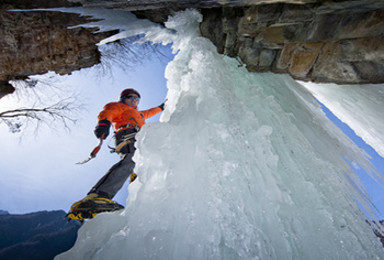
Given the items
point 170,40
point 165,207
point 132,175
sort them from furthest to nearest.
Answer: point 132,175, point 170,40, point 165,207

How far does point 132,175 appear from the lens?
2.88m

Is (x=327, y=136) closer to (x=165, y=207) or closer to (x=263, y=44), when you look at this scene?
(x=263, y=44)

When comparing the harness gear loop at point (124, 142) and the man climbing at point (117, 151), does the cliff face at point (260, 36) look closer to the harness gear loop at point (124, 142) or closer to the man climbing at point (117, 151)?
the man climbing at point (117, 151)

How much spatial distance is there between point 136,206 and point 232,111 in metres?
1.20

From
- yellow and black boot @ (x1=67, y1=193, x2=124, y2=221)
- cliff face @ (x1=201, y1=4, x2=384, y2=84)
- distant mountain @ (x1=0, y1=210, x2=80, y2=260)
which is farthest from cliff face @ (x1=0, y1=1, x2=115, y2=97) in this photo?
distant mountain @ (x1=0, y1=210, x2=80, y2=260)

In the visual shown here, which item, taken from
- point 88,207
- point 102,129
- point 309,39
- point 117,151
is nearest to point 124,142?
point 117,151

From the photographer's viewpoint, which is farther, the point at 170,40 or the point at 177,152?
the point at 170,40

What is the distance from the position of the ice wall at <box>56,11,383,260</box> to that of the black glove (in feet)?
→ 6.76

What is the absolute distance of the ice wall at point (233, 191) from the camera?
887 mm

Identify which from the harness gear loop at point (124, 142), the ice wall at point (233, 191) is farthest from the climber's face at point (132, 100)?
the ice wall at point (233, 191)

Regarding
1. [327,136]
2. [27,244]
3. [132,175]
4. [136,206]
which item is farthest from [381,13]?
[27,244]

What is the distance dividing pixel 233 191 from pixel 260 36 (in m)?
1.70

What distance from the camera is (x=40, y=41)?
2557 mm

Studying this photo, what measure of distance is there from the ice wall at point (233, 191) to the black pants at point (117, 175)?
1647 mm
